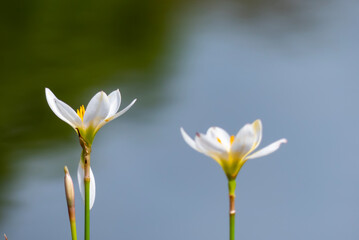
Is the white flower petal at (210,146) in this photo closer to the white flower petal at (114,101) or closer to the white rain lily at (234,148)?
the white rain lily at (234,148)

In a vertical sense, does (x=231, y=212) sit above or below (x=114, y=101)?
below

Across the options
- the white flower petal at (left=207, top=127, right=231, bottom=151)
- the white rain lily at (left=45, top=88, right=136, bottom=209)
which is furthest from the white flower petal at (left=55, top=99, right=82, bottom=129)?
the white flower petal at (left=207, top=127, right=231, bottom=151)

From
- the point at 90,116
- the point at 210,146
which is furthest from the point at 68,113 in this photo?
the point at 210,146

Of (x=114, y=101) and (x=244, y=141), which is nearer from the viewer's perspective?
(x=244, y=141)

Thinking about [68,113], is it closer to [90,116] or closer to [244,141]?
[90,116]

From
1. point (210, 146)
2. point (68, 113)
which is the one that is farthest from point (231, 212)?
point (68, 113)

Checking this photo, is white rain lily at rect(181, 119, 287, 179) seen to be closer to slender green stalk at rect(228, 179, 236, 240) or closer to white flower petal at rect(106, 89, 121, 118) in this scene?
slender green stalk at rect(228, 179, 236, 240)

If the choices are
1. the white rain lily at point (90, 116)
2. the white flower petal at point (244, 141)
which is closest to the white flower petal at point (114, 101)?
the white rain lily at point (90, 116)
